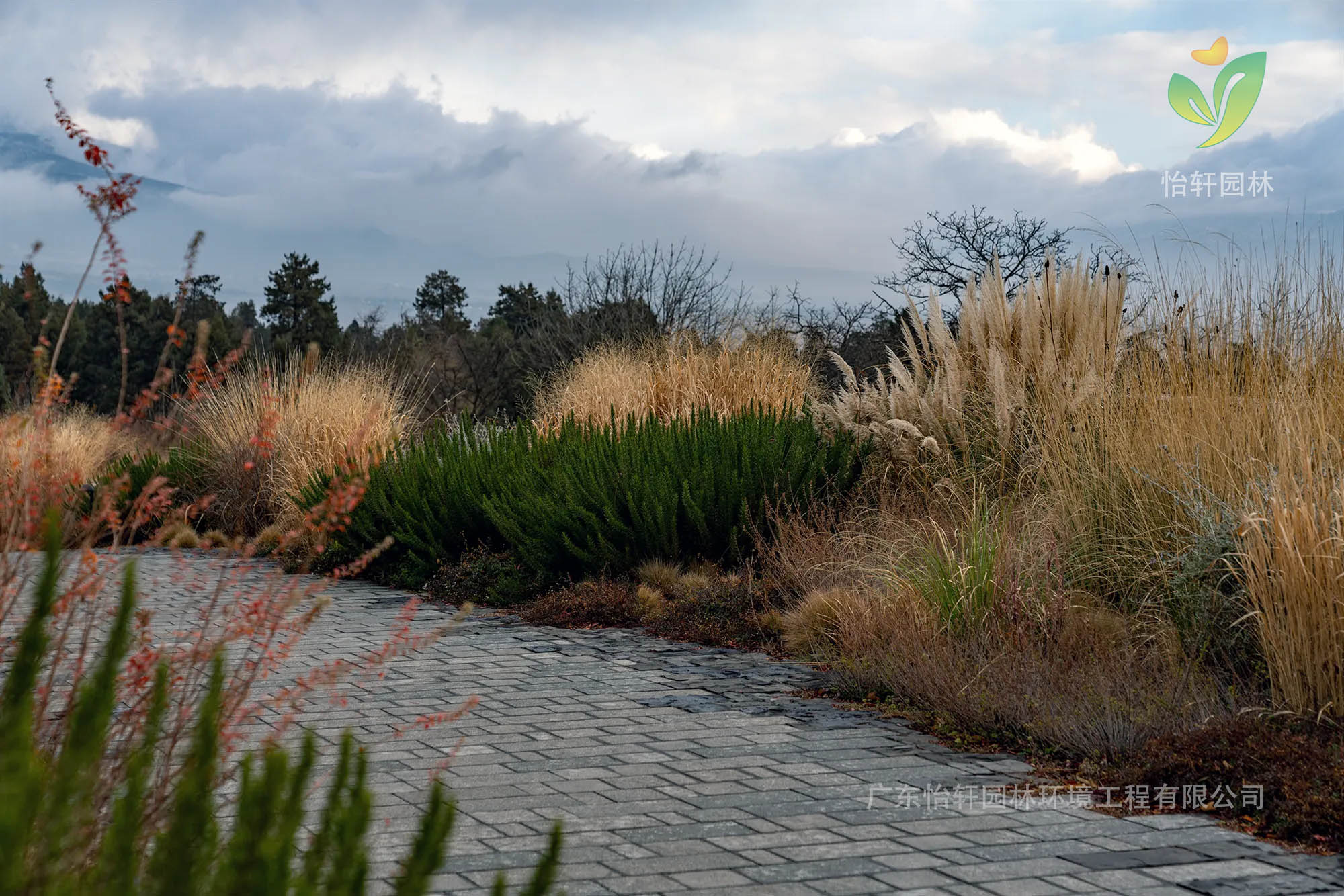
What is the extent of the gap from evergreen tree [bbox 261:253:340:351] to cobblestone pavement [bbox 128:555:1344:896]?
36.5 metres

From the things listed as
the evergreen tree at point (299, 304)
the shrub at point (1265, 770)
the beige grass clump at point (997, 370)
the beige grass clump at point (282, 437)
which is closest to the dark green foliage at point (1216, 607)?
the shrub at point (1265, 770)

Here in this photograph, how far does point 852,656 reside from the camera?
6750 millimetres

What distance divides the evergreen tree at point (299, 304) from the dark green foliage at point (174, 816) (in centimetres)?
4059

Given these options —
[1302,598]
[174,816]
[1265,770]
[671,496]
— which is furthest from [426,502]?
[174,816]

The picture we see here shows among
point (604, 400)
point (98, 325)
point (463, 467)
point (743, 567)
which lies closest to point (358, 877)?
point (743, 567)

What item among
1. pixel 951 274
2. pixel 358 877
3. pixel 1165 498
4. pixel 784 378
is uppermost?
pixel 951 274

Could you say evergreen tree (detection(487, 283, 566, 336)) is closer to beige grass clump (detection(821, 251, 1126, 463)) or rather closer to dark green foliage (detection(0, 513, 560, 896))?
beige grass clump (detection(821, 251, 1126, 463))

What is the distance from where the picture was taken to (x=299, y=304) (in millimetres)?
43031

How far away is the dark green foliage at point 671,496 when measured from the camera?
9.49m

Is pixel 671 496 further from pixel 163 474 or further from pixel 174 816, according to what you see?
pixel 163 474

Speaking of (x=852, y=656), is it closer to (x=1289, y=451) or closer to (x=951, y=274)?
(x=1289, y=451)

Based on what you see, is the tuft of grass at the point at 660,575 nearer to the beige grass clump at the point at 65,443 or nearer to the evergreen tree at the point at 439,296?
the beige grass clump at the point at 65,443

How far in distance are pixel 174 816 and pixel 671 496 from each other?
7524 mm

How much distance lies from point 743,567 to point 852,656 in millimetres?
2687
